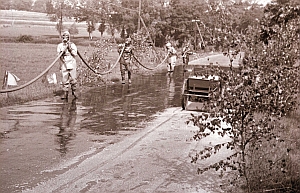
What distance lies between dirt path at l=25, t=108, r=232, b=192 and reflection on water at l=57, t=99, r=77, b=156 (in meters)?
0.82

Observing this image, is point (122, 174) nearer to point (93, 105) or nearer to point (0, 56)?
point (93, 105)

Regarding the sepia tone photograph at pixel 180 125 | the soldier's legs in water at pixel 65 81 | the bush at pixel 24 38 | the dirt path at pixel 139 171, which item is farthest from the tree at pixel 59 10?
the dirt path at pixel 139 171

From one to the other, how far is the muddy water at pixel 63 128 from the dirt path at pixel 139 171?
10.0 inches

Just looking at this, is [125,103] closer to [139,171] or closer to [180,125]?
[180,125]

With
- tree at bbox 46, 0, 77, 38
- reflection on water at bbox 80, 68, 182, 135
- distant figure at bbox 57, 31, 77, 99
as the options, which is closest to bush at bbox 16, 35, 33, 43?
tree at bbox 46, 0, 77, 38

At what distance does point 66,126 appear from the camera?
388 inches

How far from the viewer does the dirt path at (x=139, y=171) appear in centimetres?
624

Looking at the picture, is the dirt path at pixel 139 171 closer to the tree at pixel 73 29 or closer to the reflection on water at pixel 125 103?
the reflection on water at pixel 125 103

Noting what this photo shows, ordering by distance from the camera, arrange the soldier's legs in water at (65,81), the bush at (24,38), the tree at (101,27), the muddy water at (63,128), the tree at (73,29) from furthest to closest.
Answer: the bush at (24,38), the tree at (101,27), the tree at (73,29), the soldier's legs in water at (65,81), the muddy water at (63,128)

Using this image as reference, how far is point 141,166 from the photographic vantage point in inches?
286

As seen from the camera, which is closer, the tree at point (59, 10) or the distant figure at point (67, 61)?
the distant figure at point (67, 61)

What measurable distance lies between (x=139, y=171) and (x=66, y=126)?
11.0 ft

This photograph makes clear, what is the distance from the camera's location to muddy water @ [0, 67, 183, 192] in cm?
681

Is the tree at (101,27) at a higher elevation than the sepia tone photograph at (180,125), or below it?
higher
